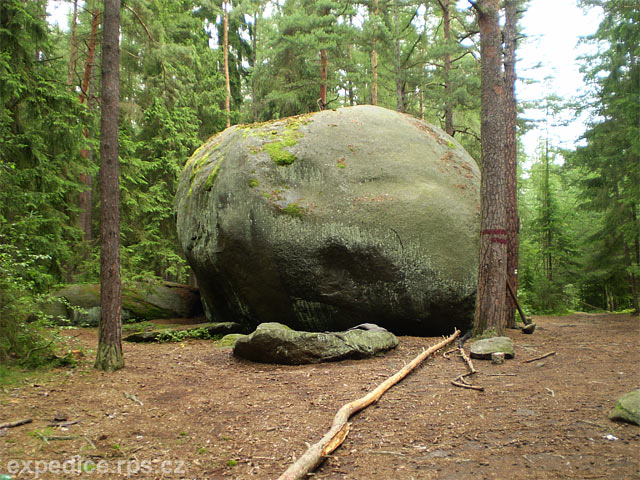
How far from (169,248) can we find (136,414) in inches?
372

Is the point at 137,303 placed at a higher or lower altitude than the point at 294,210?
lower

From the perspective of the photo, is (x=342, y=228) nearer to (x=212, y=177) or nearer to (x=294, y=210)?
(x=294, y=210)

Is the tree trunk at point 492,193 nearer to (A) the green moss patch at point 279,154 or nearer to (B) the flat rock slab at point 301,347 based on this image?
(B) the flat rock slab at point 301,347

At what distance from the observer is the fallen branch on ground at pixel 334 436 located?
2770 millimetres

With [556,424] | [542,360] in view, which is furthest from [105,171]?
[542,360]

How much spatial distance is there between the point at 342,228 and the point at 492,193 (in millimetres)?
2717

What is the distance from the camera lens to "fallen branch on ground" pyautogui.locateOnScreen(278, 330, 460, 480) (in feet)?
9.09

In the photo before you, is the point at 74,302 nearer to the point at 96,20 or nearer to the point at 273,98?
the point at 96,20

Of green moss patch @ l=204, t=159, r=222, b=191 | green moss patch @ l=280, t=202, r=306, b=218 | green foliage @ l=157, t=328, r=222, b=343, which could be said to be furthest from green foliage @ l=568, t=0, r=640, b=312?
green foliage @ l=157, t=328, r=222, b=343

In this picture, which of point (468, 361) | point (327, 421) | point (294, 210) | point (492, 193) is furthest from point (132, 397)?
point (492, 193)

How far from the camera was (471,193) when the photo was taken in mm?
8477

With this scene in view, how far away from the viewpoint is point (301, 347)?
615cm

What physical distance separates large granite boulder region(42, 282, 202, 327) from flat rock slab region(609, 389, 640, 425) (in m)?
9.77

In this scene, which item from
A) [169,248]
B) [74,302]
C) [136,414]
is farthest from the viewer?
[169,248]
